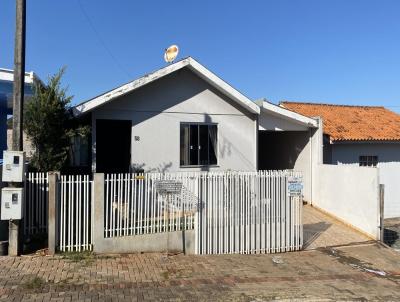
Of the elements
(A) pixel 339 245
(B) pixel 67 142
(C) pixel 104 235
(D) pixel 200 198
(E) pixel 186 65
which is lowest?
(A) pixel 339 245

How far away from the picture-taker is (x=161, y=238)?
962 centimetres

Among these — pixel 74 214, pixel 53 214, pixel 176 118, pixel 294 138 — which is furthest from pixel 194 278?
pixel 294 138

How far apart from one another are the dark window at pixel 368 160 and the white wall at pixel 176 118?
5884mm

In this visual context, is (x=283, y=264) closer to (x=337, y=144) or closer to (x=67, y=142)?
(x=67, y=142)

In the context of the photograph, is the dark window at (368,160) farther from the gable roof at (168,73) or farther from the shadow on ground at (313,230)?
the gable roof at (168,73)

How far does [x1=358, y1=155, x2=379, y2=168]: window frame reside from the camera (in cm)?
1806

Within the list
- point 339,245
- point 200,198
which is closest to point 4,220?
point 200,198

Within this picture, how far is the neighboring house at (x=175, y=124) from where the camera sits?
12883mm

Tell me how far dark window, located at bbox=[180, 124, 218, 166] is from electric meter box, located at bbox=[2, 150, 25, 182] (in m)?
5.81

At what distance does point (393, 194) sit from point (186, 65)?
35.0 feet

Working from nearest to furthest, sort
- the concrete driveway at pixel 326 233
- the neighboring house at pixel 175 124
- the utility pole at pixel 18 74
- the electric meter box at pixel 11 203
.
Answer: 1. the electric meter box at pixel 11 203
2. the utility pole at pixel 18 74
3. the concrete driveway at pixel 326 233
4. the neighboring house at pixel 175 124

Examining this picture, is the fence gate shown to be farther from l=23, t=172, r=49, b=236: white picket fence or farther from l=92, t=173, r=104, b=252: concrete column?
l=23, t=172, r=49, b=236: white picket fence

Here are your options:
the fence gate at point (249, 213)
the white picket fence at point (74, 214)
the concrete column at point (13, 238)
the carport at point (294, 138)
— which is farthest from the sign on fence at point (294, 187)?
the concrete column at point (13, 238)

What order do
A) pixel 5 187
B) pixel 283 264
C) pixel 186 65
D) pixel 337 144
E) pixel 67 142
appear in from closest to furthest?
1. pixel 5 187
2. pixel 283 264
3. pixel 67 142
4. pixel 186 65
5. pixel 337 144
